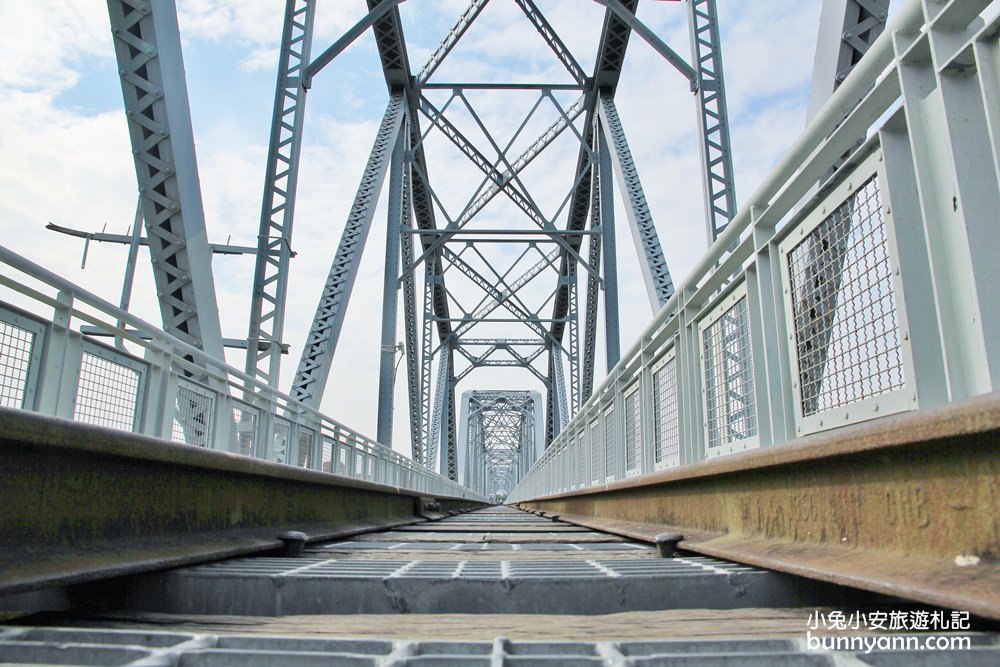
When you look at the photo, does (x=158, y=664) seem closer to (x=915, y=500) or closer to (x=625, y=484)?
(x=915, y=500)

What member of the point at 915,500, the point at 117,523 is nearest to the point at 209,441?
the point at 117,523

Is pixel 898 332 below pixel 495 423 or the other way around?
below

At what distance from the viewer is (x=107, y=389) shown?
486cm

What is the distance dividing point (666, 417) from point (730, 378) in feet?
5.65

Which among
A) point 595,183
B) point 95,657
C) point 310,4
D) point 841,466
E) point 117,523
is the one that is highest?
point 595,183

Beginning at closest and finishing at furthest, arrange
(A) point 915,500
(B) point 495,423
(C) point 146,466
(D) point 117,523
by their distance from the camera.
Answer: (A) point 915,500
(D) point 117,523
(C) point 146,466
(B) point 495,423

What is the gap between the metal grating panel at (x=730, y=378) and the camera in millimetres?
4125

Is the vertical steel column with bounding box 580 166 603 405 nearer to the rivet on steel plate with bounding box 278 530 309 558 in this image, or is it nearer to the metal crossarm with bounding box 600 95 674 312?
the metal crossarm with bounding box 600 95 674 312

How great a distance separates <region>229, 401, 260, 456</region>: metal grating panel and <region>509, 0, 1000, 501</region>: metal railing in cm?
431

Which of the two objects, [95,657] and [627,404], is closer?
[95,657]

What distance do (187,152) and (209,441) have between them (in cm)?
236

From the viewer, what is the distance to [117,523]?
274 centimetres

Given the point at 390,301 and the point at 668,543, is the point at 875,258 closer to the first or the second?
the point at 668,543

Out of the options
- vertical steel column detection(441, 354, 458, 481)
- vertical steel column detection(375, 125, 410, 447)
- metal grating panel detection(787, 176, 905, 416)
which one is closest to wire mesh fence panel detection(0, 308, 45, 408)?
metal grating panel detection(787, 176, 905, 416)
